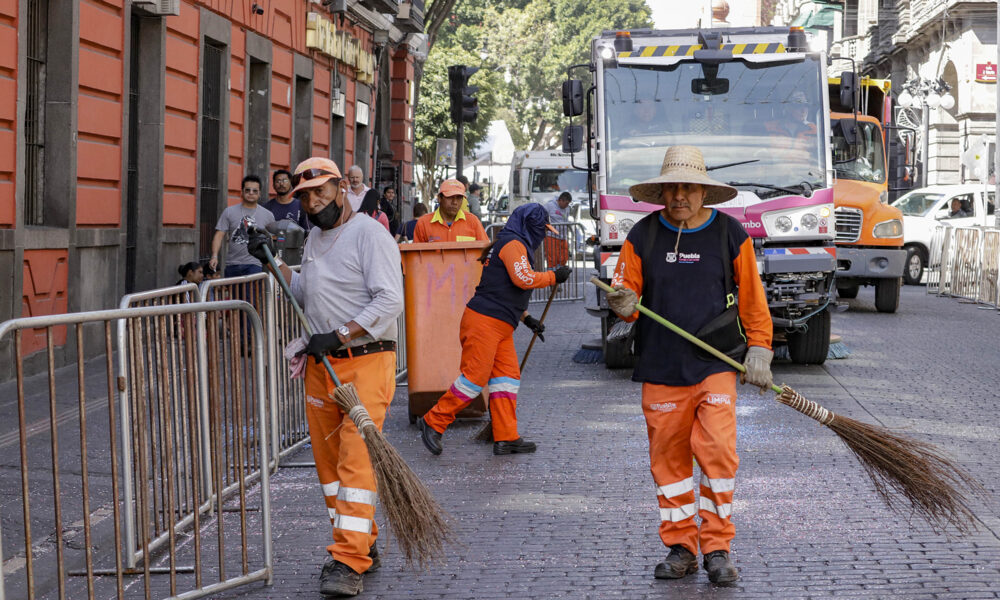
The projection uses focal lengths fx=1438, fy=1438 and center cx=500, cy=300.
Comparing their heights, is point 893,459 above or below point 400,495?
above

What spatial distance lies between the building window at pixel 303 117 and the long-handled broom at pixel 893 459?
16541 millimetres

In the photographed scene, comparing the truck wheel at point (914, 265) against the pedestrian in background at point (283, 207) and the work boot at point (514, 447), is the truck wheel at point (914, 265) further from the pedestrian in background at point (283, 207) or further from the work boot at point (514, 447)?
the work boot at point (514, 447)

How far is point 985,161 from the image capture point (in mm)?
25188

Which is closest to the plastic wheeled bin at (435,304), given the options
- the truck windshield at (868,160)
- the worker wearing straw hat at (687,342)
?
the worker wearing straw hat at (687,342)

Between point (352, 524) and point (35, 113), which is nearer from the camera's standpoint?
point (352, 524)

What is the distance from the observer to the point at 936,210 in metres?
26.4

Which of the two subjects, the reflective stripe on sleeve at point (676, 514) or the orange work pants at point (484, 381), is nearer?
the reflective stripe on sleeve at point (676, 514)

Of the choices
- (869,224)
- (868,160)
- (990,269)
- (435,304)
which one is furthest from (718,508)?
(990,269)

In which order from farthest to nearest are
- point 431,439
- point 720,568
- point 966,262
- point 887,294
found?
1. point 966,262
2. point 887,294
3. point 431,439
4. point 720,568

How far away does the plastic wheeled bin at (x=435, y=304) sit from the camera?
9688 millimetres

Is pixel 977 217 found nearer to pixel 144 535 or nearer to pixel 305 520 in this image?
pixel 305 520

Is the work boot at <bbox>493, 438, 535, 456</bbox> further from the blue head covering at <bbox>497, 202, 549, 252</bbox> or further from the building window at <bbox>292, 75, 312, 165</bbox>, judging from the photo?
the building window at <bbox>292, 75, 312, 165</bbox>

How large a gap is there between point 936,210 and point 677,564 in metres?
22.3

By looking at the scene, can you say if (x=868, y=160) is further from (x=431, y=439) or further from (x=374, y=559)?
(x=374, y=559)
